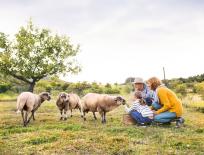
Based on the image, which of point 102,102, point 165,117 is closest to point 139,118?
point 165,117

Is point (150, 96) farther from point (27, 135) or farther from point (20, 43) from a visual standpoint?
point (20, 43)

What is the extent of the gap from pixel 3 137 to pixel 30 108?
5.50m

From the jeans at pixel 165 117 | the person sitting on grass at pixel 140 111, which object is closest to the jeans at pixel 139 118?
the person sitting on grass at pixel 140 111

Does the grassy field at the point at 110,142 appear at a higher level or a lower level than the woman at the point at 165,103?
lower

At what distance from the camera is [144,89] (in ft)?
60.5

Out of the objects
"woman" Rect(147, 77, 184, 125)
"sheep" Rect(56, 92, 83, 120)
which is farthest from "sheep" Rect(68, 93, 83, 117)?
"woman" Rect(147, 77, 184, 125)

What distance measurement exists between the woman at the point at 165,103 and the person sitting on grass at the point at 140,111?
1.02 ft

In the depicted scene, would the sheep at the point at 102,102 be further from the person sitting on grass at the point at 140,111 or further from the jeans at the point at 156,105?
the jeans at the point at 156,105

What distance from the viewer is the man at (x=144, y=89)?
18002 millimetres

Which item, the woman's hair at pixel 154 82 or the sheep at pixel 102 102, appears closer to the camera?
the woman's hair at pixel 154 82

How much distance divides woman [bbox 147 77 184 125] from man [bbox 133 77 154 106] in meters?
0.64

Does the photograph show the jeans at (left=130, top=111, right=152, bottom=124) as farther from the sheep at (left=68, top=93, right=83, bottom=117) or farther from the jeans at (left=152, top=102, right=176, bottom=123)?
the sheep at (left=68, top=93, right=83, bottom=117)

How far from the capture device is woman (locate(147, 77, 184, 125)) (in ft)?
55.1

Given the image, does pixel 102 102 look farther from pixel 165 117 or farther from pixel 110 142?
pixel 110 142
